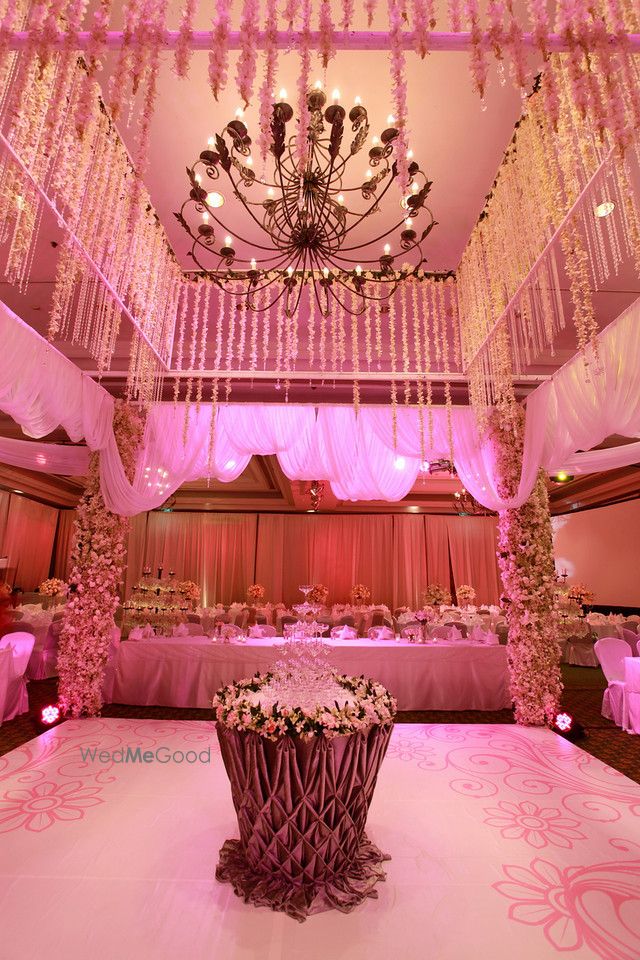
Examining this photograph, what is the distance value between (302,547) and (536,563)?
31.7 feet

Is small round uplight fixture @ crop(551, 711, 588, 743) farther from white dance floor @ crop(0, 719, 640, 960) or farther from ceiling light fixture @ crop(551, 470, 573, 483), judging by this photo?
ceiling light fixture @ crop(551, 470, 573, 483)

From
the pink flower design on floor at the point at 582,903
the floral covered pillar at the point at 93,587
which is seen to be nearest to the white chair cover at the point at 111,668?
the floral covered pillar at the point at 93,587

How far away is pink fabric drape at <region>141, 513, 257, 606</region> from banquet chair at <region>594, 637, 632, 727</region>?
10.2 meters

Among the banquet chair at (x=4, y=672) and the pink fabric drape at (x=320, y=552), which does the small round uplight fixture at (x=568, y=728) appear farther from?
the pink fabric drape at (x=320, y=552)

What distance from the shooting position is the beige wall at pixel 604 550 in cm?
1027

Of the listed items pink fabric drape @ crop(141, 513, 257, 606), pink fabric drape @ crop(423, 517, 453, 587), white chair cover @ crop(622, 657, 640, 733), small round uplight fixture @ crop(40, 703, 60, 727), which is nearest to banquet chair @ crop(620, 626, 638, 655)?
white chair cover @ crop(622, 657, 640, 733)

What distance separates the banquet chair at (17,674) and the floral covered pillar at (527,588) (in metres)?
5.76

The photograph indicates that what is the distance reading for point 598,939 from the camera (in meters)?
2.30

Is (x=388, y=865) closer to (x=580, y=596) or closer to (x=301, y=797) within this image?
(x=301, y=797)

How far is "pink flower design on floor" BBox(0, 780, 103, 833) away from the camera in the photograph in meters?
3.23

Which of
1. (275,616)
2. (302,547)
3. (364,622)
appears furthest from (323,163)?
(302,547)

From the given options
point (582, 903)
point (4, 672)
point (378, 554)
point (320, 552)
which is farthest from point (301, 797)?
point (378, 554)

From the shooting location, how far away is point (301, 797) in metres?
2.61

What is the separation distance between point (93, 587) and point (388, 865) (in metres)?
4.32
